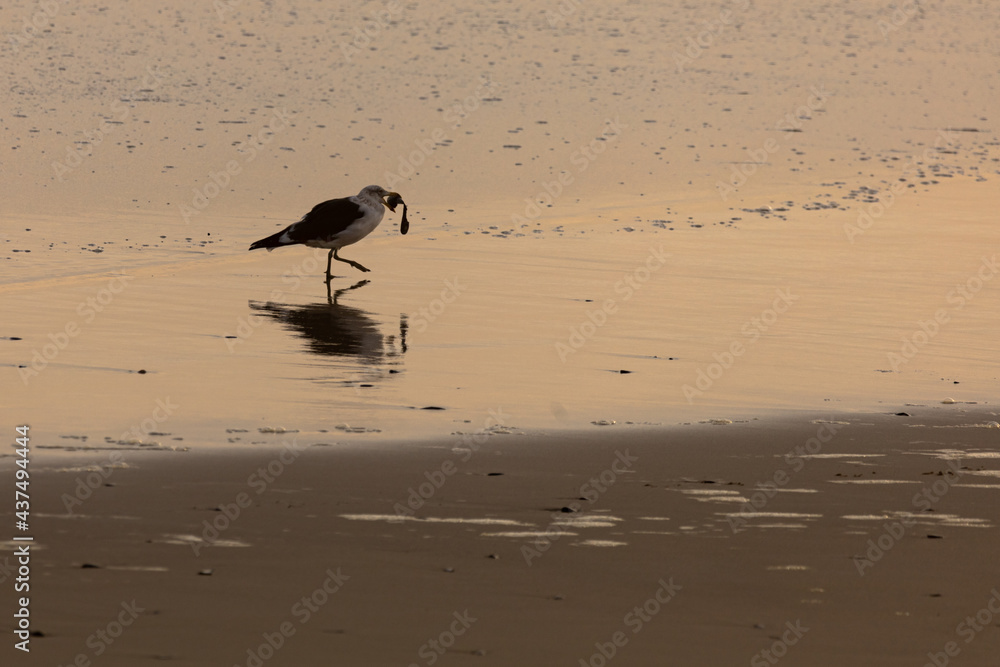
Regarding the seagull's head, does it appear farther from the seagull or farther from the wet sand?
the wet sand

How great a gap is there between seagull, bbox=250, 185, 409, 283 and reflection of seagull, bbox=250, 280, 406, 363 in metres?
1.14

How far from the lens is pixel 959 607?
5922mm

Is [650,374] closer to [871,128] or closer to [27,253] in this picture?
[27,253]

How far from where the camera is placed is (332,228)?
14156 mm

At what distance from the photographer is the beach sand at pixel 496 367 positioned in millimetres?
5750

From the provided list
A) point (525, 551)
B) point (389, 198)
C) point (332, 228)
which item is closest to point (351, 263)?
point (332, 228)

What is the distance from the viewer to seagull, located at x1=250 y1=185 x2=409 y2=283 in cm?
1417

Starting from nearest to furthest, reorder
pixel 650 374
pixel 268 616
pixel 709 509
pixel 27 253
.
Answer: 1. pixel 268 616
2. pixel 709 509
3. pixel 650 374
4. pixel 27 253

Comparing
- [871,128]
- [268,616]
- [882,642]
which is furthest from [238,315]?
[871,128]

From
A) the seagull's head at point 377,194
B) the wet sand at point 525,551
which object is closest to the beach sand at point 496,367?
the wet sand at point 525,551

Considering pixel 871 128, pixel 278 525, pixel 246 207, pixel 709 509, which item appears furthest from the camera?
pixel 871 128

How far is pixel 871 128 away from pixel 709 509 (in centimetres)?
1970

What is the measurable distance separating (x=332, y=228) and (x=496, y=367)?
426 cm

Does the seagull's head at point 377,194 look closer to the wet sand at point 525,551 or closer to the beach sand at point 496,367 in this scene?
the beach sand at point 496,367
